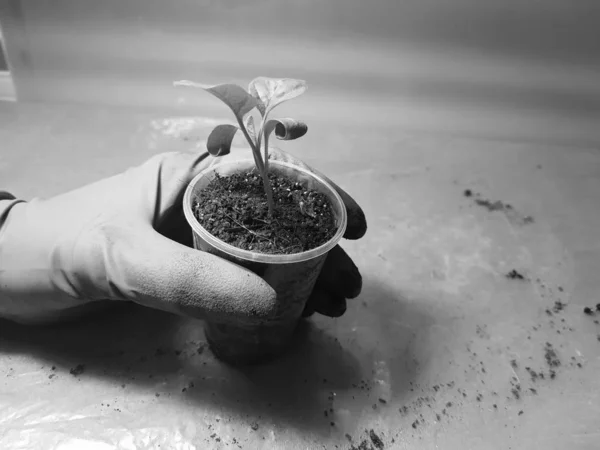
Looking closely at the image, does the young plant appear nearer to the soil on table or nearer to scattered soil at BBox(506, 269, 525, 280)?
the soil on table

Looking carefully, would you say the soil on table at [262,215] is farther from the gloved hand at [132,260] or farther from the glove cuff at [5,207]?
the glove cuff at [5,207]

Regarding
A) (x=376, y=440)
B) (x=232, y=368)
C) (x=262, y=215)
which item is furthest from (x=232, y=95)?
(x=376, y=440)

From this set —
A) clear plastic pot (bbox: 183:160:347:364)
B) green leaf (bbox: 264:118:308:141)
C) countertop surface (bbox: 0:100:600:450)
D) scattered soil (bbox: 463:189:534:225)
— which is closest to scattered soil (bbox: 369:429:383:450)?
countertop surface (bbox: 0:100:600:450)

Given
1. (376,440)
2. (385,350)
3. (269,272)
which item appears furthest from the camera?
(385,350)

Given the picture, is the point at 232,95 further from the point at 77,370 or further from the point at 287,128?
the point at 77,370

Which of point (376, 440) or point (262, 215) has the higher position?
point (262, 215)

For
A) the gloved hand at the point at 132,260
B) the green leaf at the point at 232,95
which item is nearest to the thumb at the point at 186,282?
the gloved hand at the point at 132,260
